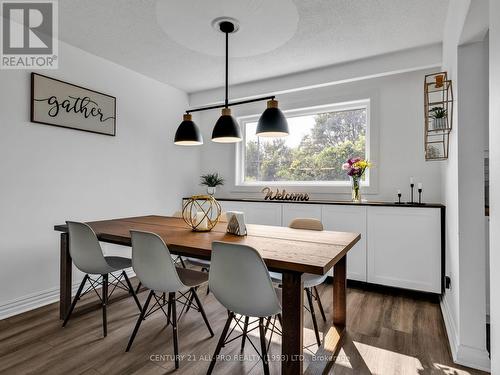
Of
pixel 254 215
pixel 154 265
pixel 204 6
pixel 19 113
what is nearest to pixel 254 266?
pixel 154 265

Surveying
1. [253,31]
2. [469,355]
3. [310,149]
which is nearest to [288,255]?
[469,355]

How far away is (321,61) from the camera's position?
332 centimetres

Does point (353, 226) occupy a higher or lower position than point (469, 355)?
higher

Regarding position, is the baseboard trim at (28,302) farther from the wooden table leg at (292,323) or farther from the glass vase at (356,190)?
the glass vase at (356,190)

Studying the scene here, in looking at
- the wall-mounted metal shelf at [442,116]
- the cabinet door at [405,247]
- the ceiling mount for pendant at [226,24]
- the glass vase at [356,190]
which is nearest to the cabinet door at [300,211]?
the glass vase at [356,190]

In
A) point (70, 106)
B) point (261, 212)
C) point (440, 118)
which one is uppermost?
point (70, 106)

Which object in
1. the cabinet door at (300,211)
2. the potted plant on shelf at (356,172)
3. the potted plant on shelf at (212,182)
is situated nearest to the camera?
the potted plant on shelf at (356,172)

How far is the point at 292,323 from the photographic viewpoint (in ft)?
4.70

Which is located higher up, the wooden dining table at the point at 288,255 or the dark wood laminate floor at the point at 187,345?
the wooden dining table at the point at 288,255

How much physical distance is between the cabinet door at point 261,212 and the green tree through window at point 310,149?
2.16 ft

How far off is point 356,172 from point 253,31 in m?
1.82

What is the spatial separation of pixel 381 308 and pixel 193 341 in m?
1.72

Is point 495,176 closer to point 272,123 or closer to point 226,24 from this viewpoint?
point 272,123

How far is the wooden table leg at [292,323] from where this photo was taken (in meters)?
1.42
